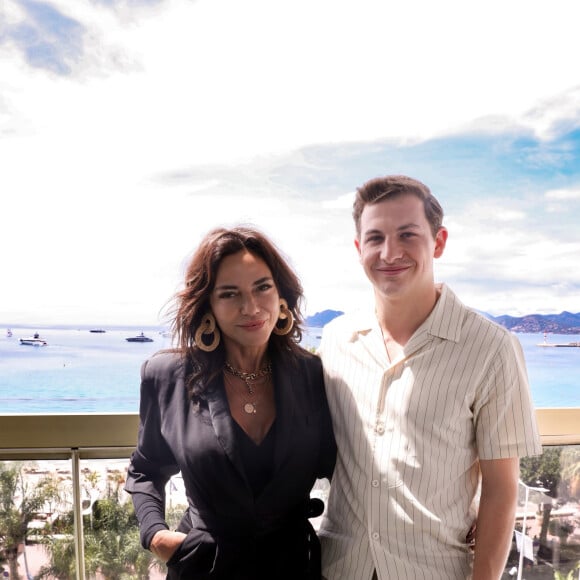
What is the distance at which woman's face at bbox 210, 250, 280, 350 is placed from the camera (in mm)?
1691

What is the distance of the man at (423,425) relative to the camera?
1.56 metres

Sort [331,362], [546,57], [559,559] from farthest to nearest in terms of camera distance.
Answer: [546,57] < [559,559] < [331,362]

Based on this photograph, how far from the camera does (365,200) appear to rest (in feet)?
5.62

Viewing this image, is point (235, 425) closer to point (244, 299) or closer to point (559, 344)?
point (244, 299)

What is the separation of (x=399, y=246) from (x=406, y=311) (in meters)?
0.20

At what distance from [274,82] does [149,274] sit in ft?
3.21

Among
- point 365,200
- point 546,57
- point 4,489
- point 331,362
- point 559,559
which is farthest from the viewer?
point 546,57

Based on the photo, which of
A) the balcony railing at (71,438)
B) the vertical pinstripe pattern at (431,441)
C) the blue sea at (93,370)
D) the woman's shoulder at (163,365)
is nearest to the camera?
the vertical pinstripe pattern at (431,441)

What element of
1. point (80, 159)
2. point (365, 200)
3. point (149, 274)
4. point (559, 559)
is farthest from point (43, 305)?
point (559, 559)

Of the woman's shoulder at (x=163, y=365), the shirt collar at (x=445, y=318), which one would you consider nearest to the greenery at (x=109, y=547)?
the woman's shoulder at (x=163, y=365)

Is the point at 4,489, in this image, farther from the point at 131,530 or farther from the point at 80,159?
the point at 80,159

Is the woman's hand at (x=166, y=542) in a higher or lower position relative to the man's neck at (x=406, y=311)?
lower

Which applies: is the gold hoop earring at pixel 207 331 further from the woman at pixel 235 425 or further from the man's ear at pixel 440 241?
the man's ear at pixel 440 241

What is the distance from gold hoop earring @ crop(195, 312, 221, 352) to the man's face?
0.47 m
